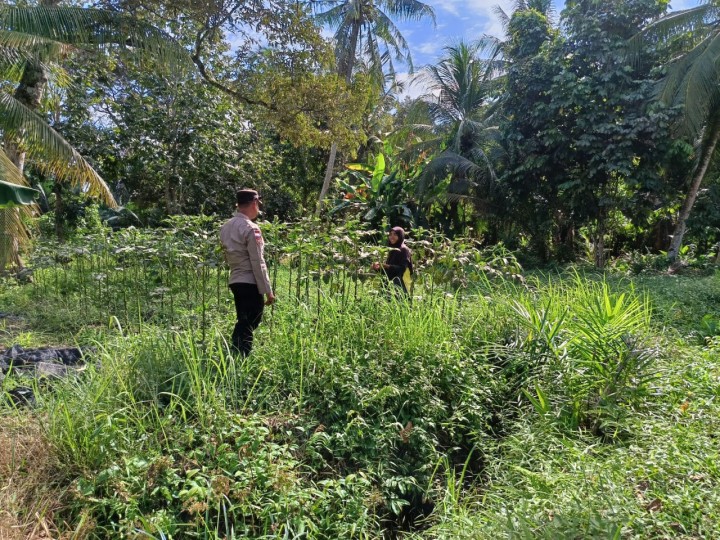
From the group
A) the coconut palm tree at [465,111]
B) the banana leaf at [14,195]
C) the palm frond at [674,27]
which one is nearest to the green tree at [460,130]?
the coconut palm tree at [465,111]

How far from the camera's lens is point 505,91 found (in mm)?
13633

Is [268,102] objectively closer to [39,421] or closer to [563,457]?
[39,421]

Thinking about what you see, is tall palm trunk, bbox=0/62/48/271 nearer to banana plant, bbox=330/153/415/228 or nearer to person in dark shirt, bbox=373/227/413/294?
person in dark shirt, bbox=373/227/413/294

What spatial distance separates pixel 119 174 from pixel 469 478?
1402cm

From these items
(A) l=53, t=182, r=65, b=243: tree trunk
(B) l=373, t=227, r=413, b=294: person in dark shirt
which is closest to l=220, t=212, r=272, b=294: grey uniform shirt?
(B) l=373, t=227, r=413, b=294: person in dark shirt

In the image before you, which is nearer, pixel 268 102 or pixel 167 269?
pixel 167 269

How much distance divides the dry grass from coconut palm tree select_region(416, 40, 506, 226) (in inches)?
504

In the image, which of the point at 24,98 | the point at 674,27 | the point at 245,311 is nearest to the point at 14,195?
the point at 245,311

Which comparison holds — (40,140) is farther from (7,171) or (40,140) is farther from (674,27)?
(674,27)

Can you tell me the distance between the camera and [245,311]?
4047 millimetres

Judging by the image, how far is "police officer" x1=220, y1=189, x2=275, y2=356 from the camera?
3.92m

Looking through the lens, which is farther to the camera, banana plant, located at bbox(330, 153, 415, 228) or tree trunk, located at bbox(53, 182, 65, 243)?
tree trunk, located at bbox(53, 182, 65, 243)

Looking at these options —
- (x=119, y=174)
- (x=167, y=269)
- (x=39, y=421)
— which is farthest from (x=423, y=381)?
(x=119, y=174)

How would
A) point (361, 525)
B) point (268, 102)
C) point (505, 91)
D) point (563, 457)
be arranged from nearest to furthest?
1. point (361, 525)
2. point (563, 457)
3. point (268, 102)
4. point (505, 91)
